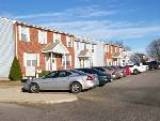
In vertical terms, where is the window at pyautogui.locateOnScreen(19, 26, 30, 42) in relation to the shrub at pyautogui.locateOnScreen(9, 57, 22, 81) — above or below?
above

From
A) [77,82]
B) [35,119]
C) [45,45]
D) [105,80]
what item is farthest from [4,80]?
[35,119]

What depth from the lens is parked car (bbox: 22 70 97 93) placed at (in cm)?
2639

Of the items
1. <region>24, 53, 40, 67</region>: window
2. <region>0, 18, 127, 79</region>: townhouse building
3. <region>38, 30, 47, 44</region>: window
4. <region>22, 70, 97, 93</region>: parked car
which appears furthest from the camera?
<region>38, 30, 47, 44</region>: window

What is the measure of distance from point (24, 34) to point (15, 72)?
16.9ft

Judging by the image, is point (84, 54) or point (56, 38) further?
point (84, 54)

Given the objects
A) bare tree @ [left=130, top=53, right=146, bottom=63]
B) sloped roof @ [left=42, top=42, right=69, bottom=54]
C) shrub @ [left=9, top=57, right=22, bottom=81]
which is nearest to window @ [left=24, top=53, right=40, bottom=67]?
sloped roof @ [left=42, top=42, right=69, bottom=54]

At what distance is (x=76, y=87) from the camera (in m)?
26.3

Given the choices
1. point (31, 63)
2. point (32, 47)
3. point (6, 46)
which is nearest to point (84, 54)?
point (32, 47)

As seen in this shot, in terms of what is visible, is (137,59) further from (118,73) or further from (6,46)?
(6,46)

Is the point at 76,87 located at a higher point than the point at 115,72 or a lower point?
lower

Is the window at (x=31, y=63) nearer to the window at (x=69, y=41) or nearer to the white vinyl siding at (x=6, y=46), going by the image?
the white vinyl siding at (x=6, y=46)

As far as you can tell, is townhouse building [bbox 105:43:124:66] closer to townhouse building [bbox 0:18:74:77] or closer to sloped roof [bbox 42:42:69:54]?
townhouse building [bbox 0:18:74:77]

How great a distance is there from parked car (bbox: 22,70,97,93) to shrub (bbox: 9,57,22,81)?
14.1 metres

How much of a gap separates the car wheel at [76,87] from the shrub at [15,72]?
16.0 metres
